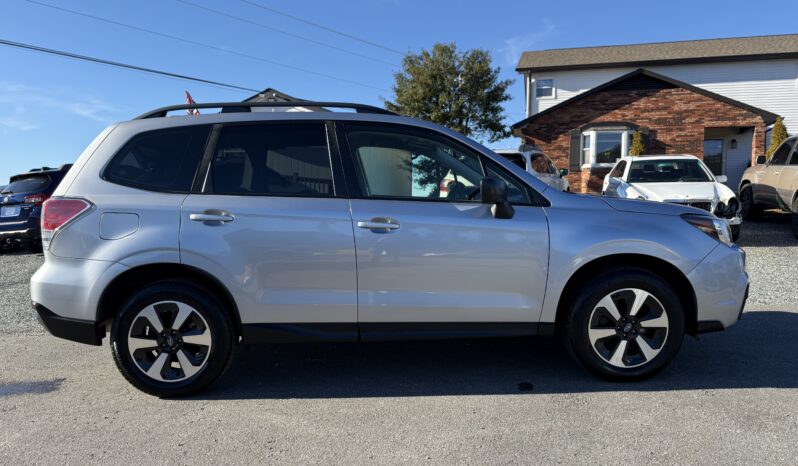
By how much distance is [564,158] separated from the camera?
18641mm

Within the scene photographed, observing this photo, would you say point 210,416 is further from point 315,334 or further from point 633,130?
point 633,130

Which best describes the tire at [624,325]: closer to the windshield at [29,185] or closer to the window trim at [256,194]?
the window trim at [256,194]

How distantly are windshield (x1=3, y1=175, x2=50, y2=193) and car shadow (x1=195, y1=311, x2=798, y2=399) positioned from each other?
864 cm

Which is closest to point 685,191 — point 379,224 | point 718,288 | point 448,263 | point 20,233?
point 718,288

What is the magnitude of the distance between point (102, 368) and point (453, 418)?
279cm

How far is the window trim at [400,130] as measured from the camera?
3.45 meters

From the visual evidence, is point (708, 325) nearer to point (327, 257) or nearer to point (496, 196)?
point (496, 196)

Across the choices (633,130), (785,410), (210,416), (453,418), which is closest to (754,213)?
(633,130)

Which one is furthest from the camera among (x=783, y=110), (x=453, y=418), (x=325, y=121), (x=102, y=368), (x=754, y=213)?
(x=783, y=110)

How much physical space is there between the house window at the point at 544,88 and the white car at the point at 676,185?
12.3 metres

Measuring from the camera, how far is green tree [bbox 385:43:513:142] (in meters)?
23.5

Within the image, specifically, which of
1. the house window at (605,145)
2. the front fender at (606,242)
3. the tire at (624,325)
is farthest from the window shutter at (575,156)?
the tire at (624,325)

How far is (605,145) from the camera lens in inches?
721

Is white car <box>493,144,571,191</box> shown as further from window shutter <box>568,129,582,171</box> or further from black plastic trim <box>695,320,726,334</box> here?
black plastic trim <box>695,320,726,334</box>
